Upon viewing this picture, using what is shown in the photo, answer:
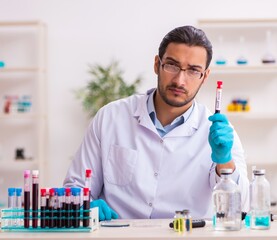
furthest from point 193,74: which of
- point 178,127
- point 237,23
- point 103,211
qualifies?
point 237,23

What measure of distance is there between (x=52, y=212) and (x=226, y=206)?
0.49 metres

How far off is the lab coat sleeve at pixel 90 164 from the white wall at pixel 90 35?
112 inches

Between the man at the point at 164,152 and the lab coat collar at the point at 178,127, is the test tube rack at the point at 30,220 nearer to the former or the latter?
the man at the point at 164,152

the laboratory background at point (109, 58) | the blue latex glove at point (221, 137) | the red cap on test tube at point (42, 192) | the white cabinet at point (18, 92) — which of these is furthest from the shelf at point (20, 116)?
the red cap on test tube at point (42, 192)

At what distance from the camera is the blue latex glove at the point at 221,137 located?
2.18 meters

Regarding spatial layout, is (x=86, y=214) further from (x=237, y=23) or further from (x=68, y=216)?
(x=237, y=23)

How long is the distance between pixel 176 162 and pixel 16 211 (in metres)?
0.70

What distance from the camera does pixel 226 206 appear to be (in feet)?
6.41

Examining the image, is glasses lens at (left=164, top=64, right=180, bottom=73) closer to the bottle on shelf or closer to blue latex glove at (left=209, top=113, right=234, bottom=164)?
blue latex glove at (left=209, top=113, right=234, bottom=164)

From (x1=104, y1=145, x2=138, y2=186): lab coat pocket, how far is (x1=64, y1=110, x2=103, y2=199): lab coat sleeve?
0.17 ft

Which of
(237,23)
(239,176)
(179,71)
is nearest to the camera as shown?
(239,176)

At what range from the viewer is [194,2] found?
542cm

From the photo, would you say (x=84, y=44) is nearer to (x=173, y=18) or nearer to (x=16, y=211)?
(x=173, y=18)

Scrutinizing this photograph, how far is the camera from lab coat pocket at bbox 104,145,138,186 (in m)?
2.49
